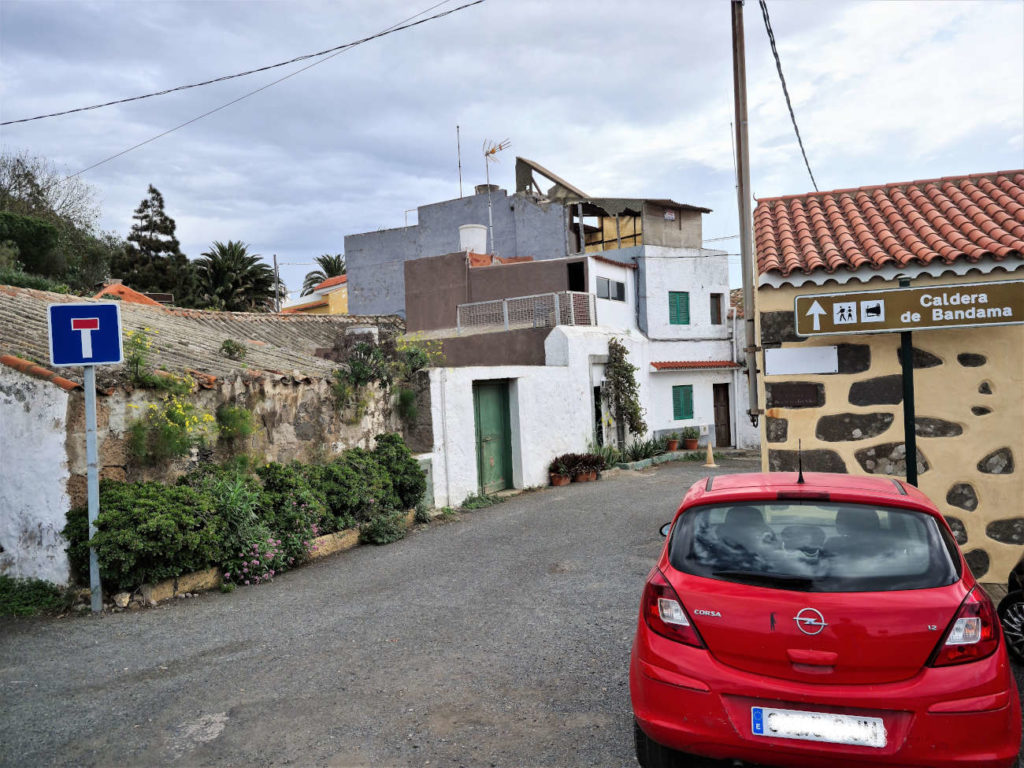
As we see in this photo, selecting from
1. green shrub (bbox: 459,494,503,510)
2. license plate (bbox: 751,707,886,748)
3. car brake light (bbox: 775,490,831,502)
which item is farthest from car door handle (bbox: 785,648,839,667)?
green shrub (bbox: 459,494,503,510)

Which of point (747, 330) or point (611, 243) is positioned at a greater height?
point (611, 243)

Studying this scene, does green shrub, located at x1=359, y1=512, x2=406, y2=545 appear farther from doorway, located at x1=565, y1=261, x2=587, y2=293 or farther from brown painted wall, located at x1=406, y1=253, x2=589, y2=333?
doorway, located at x1=565, y1=261, x2=587, y2=293

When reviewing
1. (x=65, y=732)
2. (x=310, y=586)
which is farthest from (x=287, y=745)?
(x=310, y=586)

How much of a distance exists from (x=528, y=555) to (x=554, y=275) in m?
14.6

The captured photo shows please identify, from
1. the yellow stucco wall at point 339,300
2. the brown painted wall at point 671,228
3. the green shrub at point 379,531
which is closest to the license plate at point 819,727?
the green shrub at point 379,531

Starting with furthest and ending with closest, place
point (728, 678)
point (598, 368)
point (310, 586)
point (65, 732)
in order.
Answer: point (598, 368)
point (310, 586)
point (65, 732)
point (728, 678)

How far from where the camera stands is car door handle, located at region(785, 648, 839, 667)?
3111 millimetres

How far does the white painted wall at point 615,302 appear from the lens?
22.6m

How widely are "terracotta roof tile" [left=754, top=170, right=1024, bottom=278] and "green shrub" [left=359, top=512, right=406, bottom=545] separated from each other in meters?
5.99

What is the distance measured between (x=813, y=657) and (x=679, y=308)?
24.0 m

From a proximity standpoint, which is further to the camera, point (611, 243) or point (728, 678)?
point (611, 243)

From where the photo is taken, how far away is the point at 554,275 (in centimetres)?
2272

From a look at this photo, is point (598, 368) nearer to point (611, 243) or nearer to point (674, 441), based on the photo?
point (674, 441)

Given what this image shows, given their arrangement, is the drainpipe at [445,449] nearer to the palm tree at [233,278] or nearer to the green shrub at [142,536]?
the green shrub at [142,536]
